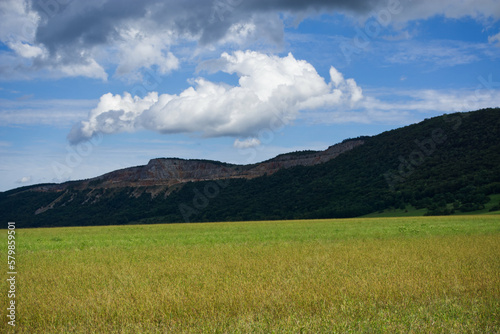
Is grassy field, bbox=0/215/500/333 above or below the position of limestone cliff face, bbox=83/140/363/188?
below

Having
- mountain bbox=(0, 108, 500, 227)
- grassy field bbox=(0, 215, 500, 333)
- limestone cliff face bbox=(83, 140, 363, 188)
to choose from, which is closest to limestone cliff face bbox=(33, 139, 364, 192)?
limestone cliff face bbox=(83, 140, 363, 188)

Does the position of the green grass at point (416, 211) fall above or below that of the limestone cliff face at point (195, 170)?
below

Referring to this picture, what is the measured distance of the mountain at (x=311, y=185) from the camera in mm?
94125

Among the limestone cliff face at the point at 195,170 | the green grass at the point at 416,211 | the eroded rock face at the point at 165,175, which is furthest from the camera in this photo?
the eroded rock face at the point at 165,175

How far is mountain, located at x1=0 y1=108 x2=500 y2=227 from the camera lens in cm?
9412

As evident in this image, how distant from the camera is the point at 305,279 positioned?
10.8 m

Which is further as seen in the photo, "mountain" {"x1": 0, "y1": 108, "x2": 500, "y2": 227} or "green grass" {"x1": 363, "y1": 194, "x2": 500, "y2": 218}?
"mountain" {"x1": 0, "y1": 108, "x2": 500, "y2": 227}

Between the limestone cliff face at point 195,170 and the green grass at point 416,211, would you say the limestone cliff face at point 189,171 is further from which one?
the green grass at point 416,211

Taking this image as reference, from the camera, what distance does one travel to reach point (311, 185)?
130500 millimetres

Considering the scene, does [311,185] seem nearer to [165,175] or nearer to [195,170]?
[195,170]

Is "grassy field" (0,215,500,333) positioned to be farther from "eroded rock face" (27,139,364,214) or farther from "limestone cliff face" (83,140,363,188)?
"limestone cliff face" (83,140,363,188)

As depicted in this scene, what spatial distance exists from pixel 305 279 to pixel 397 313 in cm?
337

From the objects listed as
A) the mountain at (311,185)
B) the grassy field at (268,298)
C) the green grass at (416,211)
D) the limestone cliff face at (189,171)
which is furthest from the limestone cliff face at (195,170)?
the grassy field at (268,298)

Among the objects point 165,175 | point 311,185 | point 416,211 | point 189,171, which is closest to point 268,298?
point 416,211
